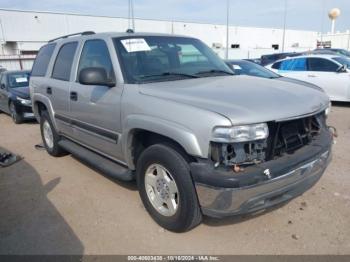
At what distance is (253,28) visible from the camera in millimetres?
57469

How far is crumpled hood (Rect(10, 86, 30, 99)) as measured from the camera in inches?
370

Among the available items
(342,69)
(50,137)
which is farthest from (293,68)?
(50,137)

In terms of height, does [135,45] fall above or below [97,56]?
above

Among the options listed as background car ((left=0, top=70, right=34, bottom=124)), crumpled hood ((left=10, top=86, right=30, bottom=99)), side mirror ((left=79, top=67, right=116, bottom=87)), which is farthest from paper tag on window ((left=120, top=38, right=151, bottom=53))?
crumpled hood ((left=10, top=86, right=30, bottom=99))

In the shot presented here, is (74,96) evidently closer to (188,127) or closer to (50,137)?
(50,137)

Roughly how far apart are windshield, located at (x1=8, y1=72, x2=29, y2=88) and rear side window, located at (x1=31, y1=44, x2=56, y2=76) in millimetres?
4614

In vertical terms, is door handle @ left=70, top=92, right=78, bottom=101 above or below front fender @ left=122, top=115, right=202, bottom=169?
above

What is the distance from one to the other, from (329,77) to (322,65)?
1.95 feet

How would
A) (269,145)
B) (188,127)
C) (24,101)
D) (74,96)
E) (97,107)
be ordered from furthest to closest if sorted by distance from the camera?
(24,101), (74,96), (97,107), (269,145), (188,127)

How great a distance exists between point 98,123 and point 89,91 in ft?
1.39

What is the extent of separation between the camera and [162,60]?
3928 millimetres

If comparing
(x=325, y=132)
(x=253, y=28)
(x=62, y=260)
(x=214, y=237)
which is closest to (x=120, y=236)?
(x=62, y=260)

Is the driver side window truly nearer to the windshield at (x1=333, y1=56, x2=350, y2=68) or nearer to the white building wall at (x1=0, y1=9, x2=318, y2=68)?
the windshield at (x1=333, y1=56, x2=350, y2=68)

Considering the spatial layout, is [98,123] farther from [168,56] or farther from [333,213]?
[333,213]
